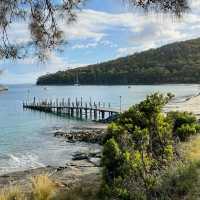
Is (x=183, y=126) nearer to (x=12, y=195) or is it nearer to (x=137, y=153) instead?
(x=137, y=153)

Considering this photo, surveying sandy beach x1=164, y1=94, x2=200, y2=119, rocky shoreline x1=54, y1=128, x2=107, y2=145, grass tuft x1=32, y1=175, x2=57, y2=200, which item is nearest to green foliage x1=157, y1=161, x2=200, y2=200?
grass tuft x1=32, y1=175, x2=57, y2=200

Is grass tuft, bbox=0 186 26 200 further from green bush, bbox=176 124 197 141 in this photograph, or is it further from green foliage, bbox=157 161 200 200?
green bush, bbox=176 124 197 141

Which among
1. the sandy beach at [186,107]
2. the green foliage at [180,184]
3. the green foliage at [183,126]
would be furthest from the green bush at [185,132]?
the sandy beach at [186,107]

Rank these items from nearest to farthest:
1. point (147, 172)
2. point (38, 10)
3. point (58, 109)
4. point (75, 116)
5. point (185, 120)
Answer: point (38, 10), point (147, 172), point (185, 120), point (75, 116), point (58, 109)

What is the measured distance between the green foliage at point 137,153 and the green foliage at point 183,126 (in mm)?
2670

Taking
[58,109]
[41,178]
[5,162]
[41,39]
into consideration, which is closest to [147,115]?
[41,178]

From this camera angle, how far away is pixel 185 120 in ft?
55.6

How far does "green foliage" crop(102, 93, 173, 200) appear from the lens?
9.63 meters

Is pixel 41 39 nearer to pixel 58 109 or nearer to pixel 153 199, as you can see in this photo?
pixel 153 199

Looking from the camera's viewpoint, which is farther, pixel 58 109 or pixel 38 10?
pixel 58 109

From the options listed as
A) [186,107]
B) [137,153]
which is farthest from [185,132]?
[186,107]

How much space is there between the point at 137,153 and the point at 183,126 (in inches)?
248

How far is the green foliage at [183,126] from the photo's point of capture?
1558cm

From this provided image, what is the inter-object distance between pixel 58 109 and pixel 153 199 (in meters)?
78.3
